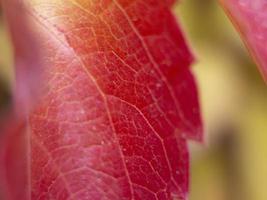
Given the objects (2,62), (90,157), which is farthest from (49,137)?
(2,62)

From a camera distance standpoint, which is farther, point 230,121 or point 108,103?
point 230,121

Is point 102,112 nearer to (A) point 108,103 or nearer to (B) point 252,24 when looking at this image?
(A) point 108,103

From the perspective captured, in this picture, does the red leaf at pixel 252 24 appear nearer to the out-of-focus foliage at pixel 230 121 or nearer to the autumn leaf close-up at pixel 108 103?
the autumn leaf close-up at pixel 108 103

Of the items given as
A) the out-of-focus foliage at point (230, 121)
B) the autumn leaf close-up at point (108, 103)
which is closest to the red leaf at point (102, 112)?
the autumn leaf close-up at point (108, 103)

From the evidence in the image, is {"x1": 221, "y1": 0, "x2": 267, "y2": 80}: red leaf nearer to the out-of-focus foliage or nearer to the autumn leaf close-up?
the autumn leaf close-up

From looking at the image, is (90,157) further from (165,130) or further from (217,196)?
(217,196)

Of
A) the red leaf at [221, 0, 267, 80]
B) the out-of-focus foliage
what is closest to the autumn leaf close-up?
the red leaf at [221, 0, 267, 80]

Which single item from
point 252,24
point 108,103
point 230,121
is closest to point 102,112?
point 108,103
